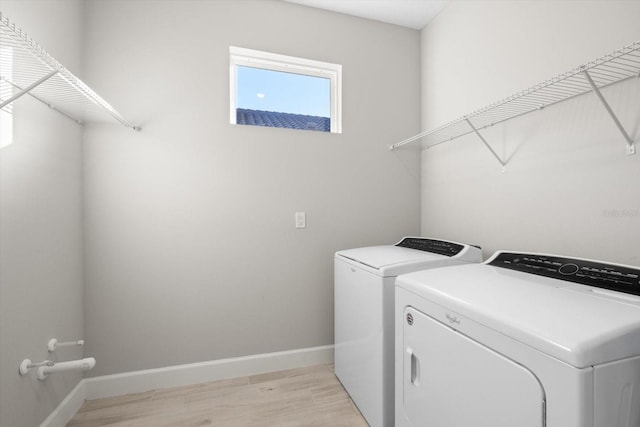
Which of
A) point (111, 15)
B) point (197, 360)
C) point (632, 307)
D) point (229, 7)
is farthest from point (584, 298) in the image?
point (111, 15)

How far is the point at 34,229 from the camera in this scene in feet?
4.30

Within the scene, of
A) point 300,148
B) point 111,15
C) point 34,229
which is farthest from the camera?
point 300,148

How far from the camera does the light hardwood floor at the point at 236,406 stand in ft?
5.08

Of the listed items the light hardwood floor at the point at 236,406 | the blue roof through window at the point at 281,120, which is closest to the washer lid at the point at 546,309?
the light hardwood floor at the point at 236,406

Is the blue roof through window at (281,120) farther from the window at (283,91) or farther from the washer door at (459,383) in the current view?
the washer door at (459,383)

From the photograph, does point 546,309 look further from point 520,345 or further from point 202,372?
point 202,372

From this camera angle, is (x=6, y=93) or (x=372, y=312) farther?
(x=372, y=312)

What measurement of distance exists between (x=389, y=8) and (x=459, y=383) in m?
2.40

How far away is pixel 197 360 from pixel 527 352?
6.36ft

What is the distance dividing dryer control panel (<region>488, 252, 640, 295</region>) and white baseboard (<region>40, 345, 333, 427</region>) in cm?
146

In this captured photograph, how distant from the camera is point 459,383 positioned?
34.4 inches

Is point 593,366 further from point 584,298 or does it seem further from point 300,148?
point 300,148

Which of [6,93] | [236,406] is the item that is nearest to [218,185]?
[6,93]

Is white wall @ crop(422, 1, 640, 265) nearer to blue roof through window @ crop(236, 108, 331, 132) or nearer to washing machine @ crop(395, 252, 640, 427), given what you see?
washing machine @ crop(395, 252, 640, 427)
